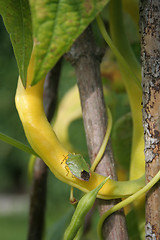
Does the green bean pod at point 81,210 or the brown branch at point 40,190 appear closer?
the green bean pod at point 81,210

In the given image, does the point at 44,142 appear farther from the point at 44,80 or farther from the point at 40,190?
the point at 40,190

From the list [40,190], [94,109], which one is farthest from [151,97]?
[40,190]

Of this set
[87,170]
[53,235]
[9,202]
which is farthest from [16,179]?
[87,170]

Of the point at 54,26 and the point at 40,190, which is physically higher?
the point at 54,26

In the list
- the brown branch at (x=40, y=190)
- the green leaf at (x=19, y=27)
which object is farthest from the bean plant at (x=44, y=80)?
the brown branch at (x=40, y=190)

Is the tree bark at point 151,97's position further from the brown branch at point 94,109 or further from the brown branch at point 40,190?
the brown branch at point 40,190

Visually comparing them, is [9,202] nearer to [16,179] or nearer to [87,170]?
[16,179]
